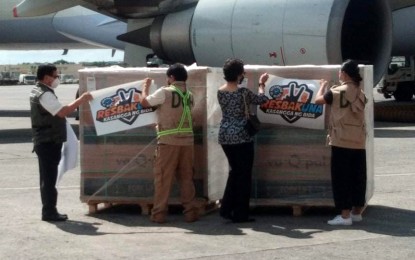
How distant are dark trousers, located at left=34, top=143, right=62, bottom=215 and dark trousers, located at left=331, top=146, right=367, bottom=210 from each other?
2.73m

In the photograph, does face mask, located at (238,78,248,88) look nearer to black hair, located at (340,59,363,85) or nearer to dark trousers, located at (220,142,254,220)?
dark trousers, located at (220,142,254,220)

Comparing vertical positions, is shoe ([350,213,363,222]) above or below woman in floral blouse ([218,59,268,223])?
below

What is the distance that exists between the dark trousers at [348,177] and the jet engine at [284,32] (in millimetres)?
6809

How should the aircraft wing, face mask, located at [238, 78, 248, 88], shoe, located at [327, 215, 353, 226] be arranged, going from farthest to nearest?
the aircraft wing, face mask, located at [238, 78, 248, 88], shoe, located at [327, 215, 353, 226]

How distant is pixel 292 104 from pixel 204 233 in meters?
1.80

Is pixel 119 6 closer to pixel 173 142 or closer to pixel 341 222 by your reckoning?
pixel 173 142

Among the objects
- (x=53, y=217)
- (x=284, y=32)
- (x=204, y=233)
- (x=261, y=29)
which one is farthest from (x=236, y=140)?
(x=261, y=29)

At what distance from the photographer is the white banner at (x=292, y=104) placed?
9.53 metres

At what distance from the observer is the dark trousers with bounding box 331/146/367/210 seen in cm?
897

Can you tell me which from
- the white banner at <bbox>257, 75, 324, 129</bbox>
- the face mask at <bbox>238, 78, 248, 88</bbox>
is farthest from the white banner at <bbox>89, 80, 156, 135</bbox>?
the white banner at <bbox>257, 75, 324, 129</bbox>

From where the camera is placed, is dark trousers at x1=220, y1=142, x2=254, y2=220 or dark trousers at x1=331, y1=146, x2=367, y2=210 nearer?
dark trousers at x1=331, y1=146, x2=367, y2=210

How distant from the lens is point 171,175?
924 cm

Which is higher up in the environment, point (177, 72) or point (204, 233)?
point (177, 72)

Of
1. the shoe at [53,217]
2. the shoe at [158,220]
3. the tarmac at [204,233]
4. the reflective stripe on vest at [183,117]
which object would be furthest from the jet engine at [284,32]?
the shoe at [53,217]
